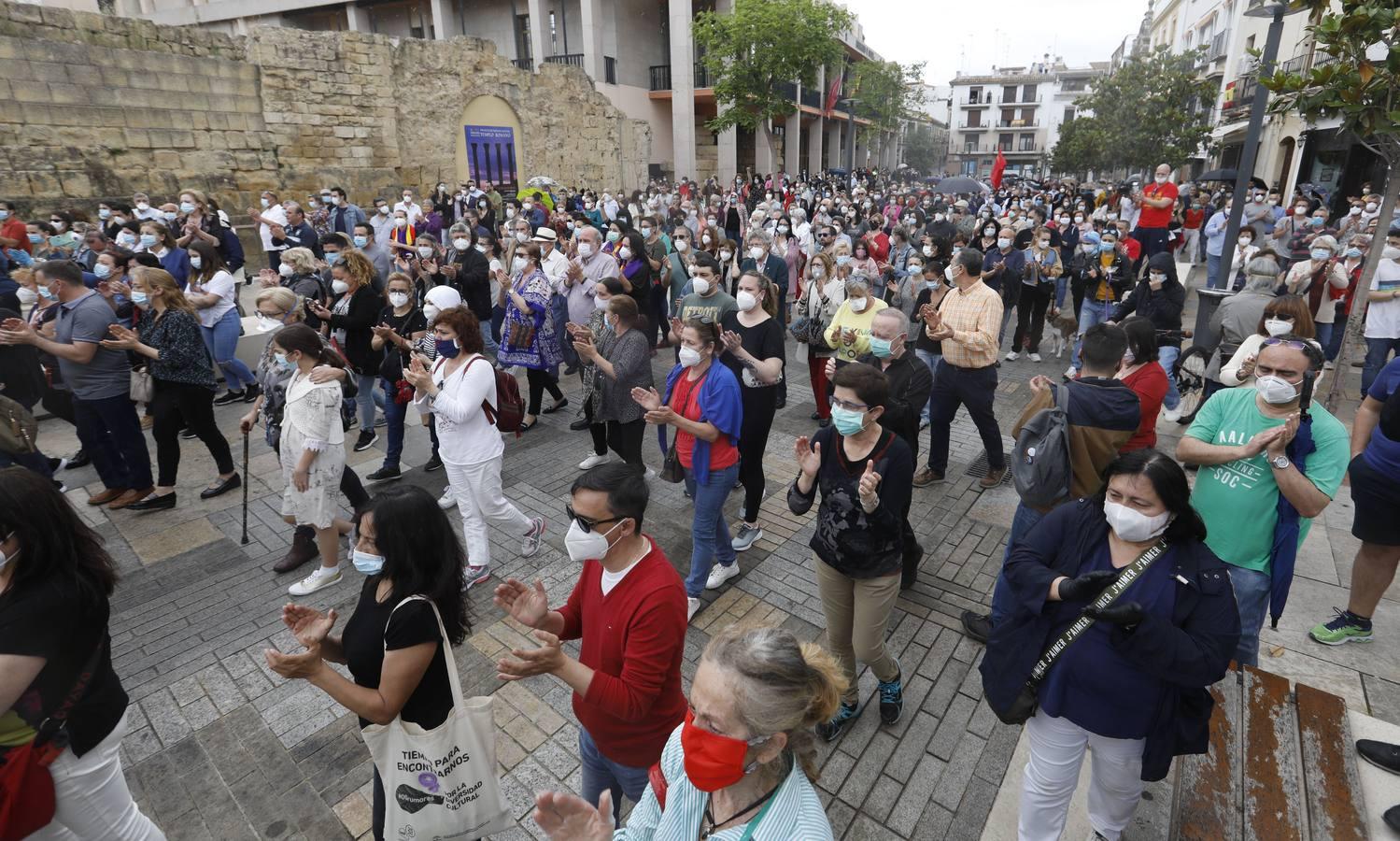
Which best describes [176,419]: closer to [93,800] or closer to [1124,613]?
[93,800]

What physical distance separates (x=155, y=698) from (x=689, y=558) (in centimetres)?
334

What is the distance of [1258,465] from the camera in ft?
10.3

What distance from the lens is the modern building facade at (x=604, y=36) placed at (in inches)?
1145

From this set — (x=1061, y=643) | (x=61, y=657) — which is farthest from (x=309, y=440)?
(x=1061, y=643)

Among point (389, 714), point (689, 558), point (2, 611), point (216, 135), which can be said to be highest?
point (216, 135)

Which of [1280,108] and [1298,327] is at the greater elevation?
[1280,108]

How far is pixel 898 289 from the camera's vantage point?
839 cm

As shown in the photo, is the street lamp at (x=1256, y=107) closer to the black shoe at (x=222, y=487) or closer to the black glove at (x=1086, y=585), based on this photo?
the black glove at (x=1086, y=585)

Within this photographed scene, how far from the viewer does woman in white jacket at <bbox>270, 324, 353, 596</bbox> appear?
456 centimetres

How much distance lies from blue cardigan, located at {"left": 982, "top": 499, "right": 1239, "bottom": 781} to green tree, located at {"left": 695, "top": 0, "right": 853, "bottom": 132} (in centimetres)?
2368

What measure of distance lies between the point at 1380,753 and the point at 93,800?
5342 millimetres

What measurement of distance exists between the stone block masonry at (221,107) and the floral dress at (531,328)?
12013 millimetres

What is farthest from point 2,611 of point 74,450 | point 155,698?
point 74,450

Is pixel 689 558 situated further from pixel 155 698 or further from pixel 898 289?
pixel 898 289
